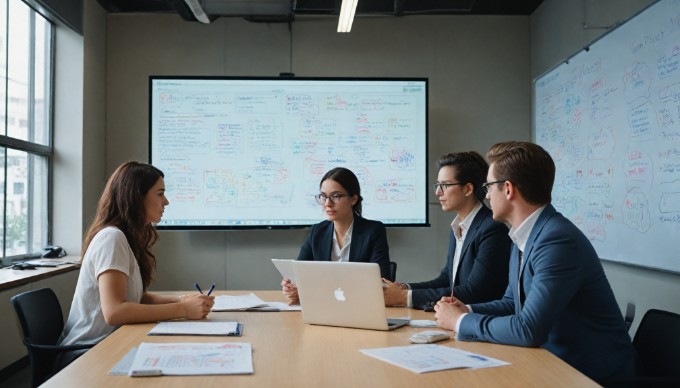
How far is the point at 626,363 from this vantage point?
6.46ft

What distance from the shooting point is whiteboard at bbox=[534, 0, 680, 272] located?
3.11 m

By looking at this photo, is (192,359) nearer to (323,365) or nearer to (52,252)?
(323,365)

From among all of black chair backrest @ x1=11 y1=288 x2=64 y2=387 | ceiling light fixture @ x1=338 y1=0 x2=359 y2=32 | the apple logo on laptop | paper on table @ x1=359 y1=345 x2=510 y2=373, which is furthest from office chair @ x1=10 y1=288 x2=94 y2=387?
ceiling light fixture @ x1=338 y1=0 x2=359 y2=32

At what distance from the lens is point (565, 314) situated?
2004 mm

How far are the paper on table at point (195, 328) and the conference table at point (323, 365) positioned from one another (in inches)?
1.6

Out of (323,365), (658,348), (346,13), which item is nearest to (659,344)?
(658,348)

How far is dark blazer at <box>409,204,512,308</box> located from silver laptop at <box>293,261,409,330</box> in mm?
448

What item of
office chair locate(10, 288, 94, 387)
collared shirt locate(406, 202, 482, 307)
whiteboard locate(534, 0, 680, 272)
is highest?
whiteboard locate(534, 0, 680, 272)

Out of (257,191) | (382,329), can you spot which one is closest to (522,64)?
(257,191)

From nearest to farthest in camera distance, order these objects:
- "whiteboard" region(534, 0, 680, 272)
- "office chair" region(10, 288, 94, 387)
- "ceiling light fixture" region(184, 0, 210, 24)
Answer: "office chair" region(10, 288, 94, 387)
"whiteboard" region(534, 0, 680, 272)
"ceiling light fixture" region(184, 0, 210, 24)

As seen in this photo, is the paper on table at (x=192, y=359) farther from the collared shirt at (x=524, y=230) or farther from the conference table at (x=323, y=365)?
the collared shirt at (x=524, y=230)

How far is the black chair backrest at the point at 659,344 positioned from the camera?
2.05 meters

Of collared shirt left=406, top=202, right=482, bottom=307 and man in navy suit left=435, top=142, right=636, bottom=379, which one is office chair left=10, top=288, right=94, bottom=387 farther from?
collared shirt left=406, top=202, right=482, bottom=307

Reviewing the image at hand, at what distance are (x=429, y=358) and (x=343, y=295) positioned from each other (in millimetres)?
503
